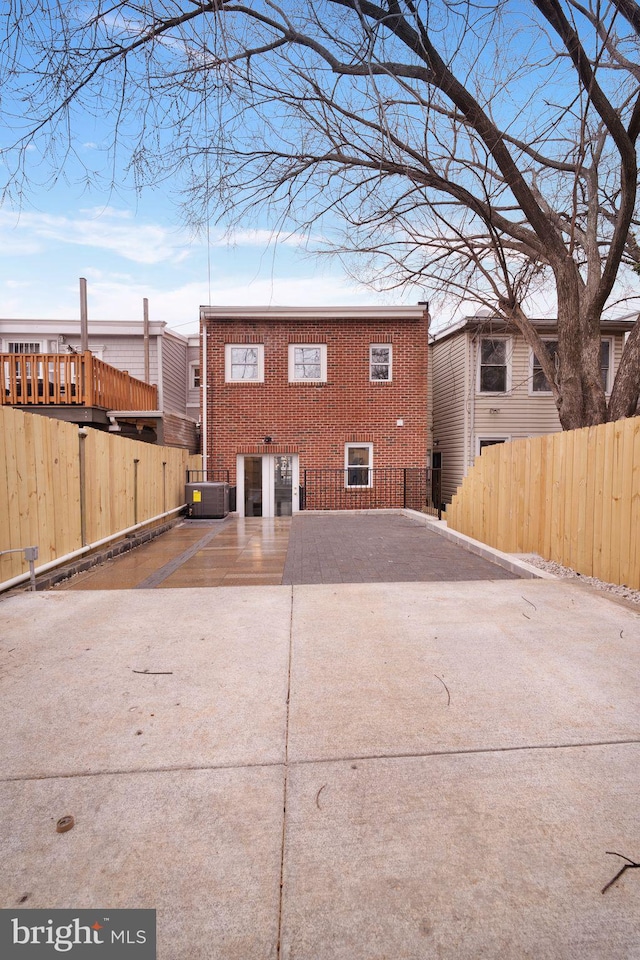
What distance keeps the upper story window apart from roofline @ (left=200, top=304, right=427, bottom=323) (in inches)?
95.2

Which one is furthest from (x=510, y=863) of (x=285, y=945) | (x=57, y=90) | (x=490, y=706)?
(x=57, y=90)

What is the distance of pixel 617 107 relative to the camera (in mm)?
6062

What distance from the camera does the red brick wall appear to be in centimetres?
1481

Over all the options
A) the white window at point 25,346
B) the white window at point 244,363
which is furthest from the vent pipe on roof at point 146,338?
the white window at point 25,346

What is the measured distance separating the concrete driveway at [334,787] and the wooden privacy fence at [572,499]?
1.43 metres

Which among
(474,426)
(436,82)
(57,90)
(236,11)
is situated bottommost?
(474,426)

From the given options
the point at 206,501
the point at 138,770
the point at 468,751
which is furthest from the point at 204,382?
the point at 468,751

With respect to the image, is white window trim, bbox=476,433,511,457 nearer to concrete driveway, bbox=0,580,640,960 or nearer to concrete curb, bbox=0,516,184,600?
concrete curb, bbox=0,516,184,600

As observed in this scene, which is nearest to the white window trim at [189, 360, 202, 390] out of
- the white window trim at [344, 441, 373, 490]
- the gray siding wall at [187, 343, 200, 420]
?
the gray siding wall at [187, 343, 200, 420]

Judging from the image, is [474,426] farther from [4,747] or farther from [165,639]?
[4,747]

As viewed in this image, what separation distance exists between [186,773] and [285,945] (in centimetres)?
82

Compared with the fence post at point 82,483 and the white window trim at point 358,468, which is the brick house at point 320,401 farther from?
the fence post at point 82,483

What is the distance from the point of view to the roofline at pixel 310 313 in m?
14.5

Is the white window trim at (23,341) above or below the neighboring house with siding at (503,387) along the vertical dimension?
above
